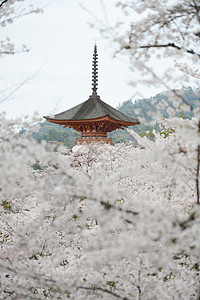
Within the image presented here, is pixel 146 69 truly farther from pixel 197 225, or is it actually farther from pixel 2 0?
pixel 2 0

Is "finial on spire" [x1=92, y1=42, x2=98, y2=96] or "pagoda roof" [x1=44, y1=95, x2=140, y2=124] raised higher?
"finial on spire" [x1=92, y1=42, x2=98, y2=96]

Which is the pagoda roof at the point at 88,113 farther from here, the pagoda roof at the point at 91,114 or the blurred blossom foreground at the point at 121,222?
the blurred blossom foreground at the point at 121,222

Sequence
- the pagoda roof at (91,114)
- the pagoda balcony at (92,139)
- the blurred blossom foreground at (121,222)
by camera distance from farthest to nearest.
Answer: the pagoda balcony at (92,139) → the pagoda roof at (91,114) → the blurred blossom foreground at (121,222)

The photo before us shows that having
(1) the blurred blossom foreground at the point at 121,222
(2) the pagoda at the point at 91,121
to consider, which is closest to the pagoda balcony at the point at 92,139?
(2) the pagoda at the point at 91,121

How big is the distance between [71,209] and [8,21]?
2.97 metres

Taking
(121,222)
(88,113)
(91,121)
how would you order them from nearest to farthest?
(121,222), (91,121), (88,113)

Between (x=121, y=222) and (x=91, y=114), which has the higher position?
(x=91, y=114)

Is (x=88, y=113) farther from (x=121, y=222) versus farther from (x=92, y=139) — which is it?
(x=121, y=222)

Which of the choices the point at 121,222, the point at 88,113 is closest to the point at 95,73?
the point at 88,113

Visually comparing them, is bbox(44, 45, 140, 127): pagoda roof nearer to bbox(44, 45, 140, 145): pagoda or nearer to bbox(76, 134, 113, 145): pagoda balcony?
bbox(44, 45, 140, 145): pagoda

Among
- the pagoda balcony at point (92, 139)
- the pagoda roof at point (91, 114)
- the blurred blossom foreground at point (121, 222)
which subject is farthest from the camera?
the pagoda balcony at point (92, 139)

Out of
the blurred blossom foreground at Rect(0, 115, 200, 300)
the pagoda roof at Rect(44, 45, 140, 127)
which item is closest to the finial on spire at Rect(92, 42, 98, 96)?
the pagoda roof at Rect(44, 45, 140, 127)

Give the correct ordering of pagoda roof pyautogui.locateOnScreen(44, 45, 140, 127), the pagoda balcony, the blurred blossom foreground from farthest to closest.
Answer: the pagoda balcony < pagoda roof pyautogui.locateOnScreen(44, 45, 140, 127) < the blurred blossom foreground

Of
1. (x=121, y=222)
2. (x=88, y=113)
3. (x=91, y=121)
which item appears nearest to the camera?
(x=121, y=222)
